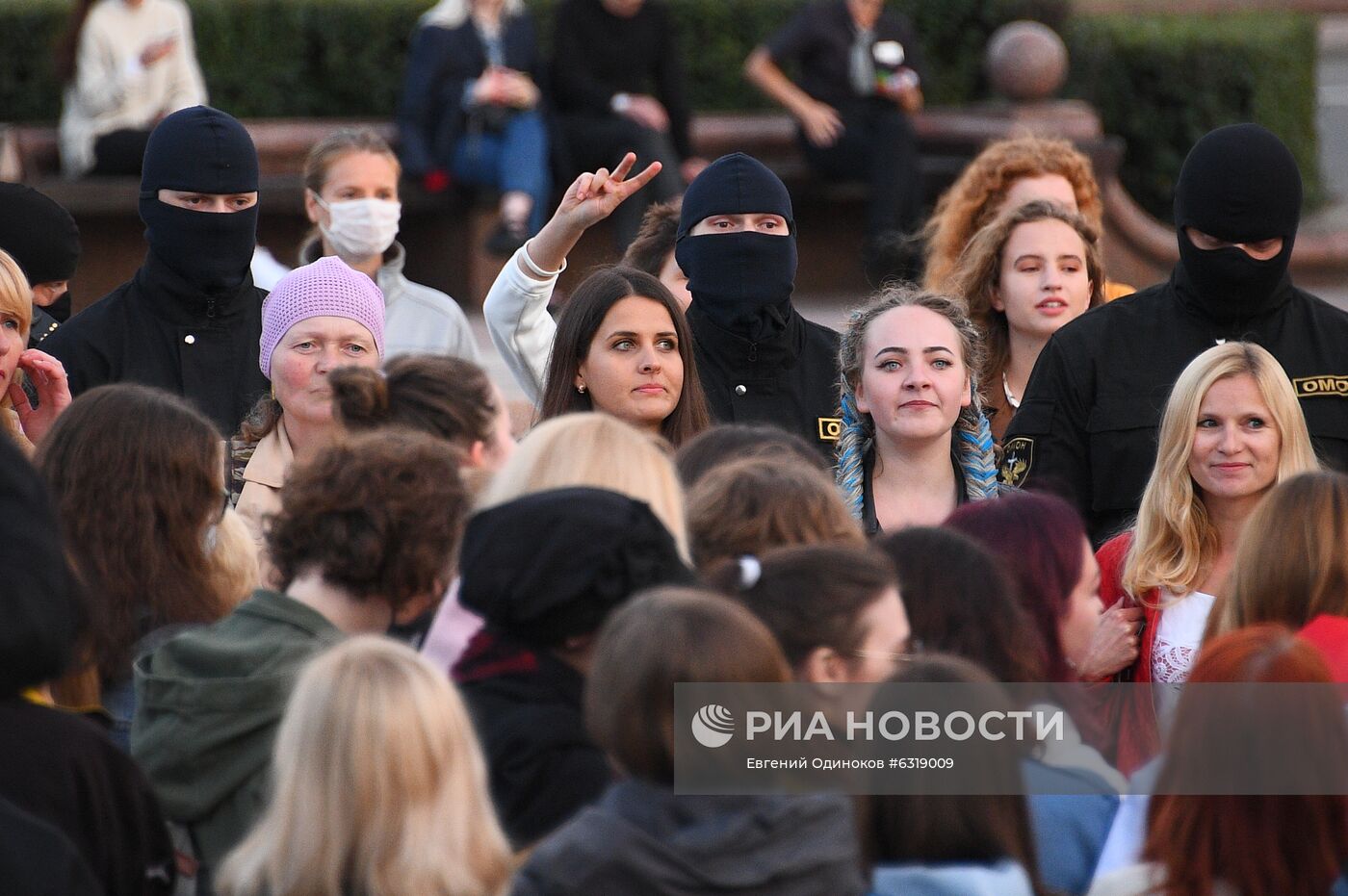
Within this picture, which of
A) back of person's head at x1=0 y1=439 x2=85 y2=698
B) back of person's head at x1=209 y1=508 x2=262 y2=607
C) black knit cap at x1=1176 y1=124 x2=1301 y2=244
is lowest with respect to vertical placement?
back of person's head at x1=0 y1=439 x2=85 y2=698

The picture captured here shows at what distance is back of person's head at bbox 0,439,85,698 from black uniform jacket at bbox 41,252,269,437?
3.08 m

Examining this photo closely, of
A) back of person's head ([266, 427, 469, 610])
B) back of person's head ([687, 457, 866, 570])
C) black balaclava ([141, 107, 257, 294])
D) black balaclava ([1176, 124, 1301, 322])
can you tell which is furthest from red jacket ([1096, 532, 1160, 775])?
black balaclava ([141, 107, 257, 294])

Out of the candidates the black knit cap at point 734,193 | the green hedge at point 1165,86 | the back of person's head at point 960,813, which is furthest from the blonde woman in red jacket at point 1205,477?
the green hedge at point 1165,86

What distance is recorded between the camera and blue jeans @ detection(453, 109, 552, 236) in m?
11.2

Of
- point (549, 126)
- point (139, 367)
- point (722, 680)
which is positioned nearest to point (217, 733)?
point (722, 680)

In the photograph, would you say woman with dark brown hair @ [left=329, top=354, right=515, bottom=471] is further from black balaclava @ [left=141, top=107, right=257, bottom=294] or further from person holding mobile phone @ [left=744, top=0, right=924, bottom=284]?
person holding mobile phone @ [left=744, top=0, right=924, bottom=284]

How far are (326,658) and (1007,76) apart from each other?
33.9ft

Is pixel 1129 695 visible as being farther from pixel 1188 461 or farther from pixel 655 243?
pixel 655 243

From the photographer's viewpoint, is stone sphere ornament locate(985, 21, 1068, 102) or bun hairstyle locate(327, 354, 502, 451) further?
stone sphere ornament locate(985, 21, 1068, 102)

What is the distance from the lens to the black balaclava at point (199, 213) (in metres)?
6.06

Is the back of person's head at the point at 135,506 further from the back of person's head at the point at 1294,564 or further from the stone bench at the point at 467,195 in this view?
the stone bench at the point at 467,195

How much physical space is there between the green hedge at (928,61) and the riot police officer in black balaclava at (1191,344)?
8.95 m

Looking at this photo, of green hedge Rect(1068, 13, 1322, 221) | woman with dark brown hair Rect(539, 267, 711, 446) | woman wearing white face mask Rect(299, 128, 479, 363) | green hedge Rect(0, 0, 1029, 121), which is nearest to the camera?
woman with dark brown hair Rect(539, 267, 711, 446)

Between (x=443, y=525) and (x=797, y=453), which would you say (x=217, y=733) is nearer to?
(x=443, y=525)
